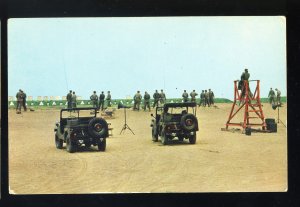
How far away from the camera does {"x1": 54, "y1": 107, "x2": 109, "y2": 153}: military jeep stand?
8.79m

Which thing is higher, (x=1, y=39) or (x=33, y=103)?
(x=1, y=39)

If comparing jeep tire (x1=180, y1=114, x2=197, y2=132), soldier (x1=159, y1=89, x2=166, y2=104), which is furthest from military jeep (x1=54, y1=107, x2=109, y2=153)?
jeep tire (x1=180, y1=114, x2=197, y2=132)

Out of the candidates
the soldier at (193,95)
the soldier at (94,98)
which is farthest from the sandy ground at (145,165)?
the soldier at (193,95)

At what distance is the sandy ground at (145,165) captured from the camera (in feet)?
25.9

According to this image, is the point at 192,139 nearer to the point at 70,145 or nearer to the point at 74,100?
the point at 70,145

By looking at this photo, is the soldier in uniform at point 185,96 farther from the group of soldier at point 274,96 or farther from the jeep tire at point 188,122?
the group of soldier at point 274,96

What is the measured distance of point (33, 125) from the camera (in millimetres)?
9828

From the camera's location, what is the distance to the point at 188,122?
959 centimetres

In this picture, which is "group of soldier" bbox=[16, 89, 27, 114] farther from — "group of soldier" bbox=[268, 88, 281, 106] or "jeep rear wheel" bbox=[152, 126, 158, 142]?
"group of soldier" bbox=[268, 88, 281, 106]

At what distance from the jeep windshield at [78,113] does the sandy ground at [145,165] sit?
244 mm

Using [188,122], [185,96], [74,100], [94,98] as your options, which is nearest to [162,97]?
[185,96]
